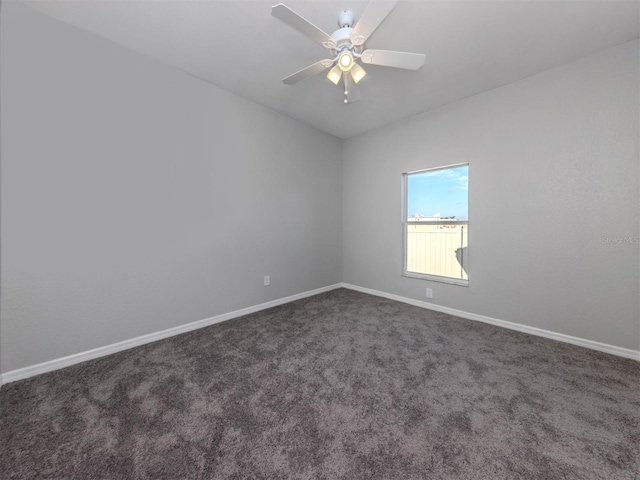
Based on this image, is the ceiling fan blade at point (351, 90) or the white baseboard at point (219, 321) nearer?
the white baseboard at point (219, 321)

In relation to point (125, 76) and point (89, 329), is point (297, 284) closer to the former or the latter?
point (89, 329)

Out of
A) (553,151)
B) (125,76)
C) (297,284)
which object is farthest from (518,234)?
(125,76)

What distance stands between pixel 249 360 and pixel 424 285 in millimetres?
2413

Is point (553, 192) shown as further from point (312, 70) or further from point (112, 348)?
point (112, 348)

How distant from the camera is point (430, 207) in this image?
329 cm

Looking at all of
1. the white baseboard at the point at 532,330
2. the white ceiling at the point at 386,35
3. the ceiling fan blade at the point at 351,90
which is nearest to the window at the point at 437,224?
the white baseboard at the point at 532,330

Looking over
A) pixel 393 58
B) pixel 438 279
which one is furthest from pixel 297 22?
pixel 438 279

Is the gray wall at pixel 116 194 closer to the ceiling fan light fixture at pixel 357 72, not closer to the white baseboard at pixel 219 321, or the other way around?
the white baseboard at pixel 219 321

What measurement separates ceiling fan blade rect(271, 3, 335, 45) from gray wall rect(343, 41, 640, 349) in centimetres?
211

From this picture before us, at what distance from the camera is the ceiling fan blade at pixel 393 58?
174 centimetres

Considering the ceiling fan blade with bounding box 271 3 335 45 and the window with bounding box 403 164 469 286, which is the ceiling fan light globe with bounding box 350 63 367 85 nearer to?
the ceiling fan blade with bounding box 271 3 335 45

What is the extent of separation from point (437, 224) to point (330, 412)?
2692 millimetres

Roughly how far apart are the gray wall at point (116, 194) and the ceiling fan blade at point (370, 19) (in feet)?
5.75

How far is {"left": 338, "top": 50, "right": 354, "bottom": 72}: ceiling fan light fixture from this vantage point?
1.72 meters
